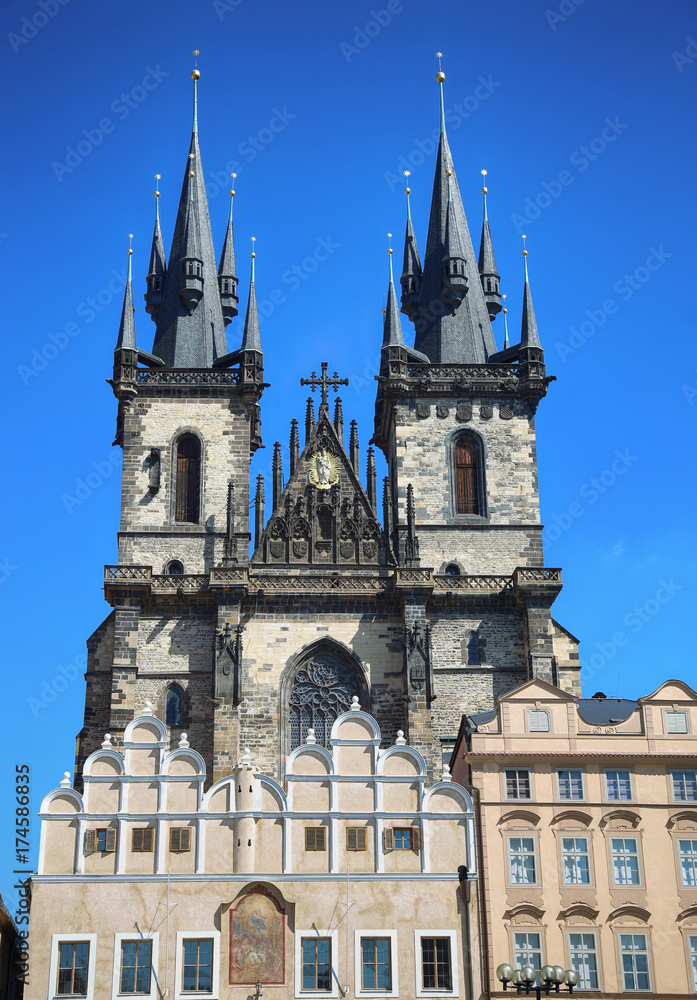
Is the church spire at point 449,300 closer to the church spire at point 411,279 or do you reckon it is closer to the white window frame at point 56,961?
the church spire at point 411,279

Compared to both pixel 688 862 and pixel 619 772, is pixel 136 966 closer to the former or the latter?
pixel 619 772

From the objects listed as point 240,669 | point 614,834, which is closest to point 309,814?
point 614,834

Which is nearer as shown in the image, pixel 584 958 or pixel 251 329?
pixel 584 958

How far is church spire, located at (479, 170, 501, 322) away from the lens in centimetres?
6325

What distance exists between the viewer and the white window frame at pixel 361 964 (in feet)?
105

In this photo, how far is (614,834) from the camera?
1353 inches

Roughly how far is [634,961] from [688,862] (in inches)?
103

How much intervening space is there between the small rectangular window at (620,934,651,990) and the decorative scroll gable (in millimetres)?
22221

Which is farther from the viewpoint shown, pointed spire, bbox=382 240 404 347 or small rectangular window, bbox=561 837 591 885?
pointed spire, bbox=382 240 404 347

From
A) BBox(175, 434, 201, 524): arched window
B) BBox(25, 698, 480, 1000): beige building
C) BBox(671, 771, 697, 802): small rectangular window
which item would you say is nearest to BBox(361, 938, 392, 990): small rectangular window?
BBox(25, 698, 480, 1000): beige building

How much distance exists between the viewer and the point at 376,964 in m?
32.3

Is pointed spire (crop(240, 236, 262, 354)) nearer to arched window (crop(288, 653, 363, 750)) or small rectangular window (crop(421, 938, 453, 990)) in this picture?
arched window (crop(288, 653, 363, 750))

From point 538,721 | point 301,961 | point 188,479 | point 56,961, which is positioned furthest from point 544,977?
point 188,479

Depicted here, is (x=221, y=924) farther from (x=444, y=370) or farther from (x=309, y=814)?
(x=444, y=370)
